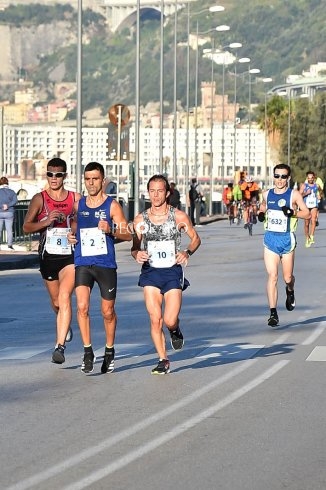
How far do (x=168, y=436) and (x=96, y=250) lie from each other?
13.3 feet

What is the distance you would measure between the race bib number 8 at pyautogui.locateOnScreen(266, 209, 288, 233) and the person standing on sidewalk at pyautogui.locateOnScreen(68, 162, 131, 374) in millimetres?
5692

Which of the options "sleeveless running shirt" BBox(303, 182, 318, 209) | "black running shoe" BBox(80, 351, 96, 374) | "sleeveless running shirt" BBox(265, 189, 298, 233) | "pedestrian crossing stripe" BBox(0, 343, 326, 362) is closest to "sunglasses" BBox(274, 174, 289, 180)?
"sleeveless running shirt" BBox(265, 189, 298, 233)

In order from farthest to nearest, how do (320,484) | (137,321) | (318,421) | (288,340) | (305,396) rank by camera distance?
(137,321), (288,340), (305,396), (318,421), (320,484)

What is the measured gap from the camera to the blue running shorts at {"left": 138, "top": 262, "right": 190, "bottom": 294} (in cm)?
1508

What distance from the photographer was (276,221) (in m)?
20.7

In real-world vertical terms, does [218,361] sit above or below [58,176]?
below

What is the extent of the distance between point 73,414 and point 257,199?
140ft

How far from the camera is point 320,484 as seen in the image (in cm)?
959

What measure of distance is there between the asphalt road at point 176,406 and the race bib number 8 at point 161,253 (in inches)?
36.8

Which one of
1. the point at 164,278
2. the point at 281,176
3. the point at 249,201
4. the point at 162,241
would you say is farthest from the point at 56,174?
the point at 249,201

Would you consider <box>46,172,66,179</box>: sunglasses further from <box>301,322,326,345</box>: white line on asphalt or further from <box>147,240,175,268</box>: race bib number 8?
<box>301,322,326,345</box>: white line on asphalt

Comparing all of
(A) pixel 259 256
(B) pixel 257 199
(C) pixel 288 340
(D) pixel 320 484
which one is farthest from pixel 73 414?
(B) pixel 257 199

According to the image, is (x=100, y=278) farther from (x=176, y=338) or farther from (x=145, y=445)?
(x=145, y=445)

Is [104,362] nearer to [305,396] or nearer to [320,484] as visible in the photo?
[305,396]
